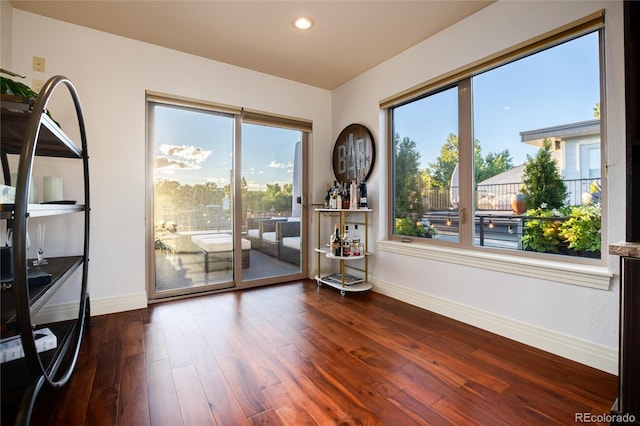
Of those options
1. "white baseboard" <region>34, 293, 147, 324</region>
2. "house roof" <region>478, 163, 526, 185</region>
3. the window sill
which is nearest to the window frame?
the window sill

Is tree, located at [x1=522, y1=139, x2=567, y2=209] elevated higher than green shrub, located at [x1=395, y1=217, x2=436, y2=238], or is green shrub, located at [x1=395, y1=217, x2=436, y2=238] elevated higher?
tree, located at [x1=522, y1=139, x2=567, y2=209]

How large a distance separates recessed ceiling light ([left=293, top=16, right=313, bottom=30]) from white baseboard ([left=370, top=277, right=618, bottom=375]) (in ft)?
8.54

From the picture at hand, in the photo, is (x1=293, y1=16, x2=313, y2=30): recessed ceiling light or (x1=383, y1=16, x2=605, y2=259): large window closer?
(x1=383, y1=16, x2=605, y2=259): large window

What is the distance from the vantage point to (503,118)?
92.9 inches

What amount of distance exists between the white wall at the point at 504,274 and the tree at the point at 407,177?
0.49 feet

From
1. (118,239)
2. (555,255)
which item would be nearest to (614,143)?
(555,255)

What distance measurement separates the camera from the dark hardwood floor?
138cm

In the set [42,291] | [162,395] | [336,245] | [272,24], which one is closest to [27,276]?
[42,291]

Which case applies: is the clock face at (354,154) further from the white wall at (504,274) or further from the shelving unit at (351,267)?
the shelving unit at (351,267)

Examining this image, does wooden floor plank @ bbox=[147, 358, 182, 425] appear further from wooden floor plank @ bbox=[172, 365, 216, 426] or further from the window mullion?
the window mullion

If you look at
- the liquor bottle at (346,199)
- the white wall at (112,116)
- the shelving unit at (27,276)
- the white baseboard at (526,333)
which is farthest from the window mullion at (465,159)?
the shelving unit at (27,276)

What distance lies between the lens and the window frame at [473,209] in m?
1.81

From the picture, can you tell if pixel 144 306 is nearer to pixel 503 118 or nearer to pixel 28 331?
pixel 28 331

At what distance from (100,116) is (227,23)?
140 cm
